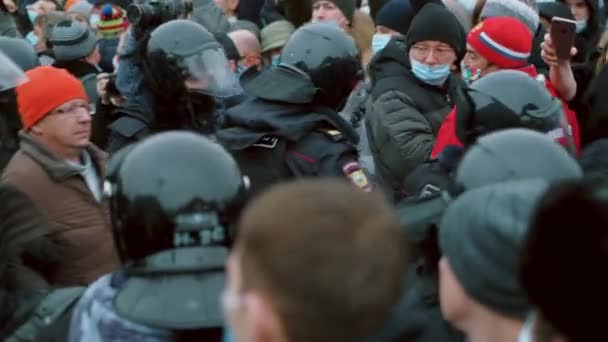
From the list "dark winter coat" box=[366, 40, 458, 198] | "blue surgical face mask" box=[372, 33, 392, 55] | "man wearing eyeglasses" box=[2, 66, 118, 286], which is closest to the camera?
"man wearing eyeglasses" box=[2, 66, 118, 286]

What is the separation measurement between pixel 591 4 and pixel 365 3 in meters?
3.83

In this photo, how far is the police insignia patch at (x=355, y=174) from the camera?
453 cm

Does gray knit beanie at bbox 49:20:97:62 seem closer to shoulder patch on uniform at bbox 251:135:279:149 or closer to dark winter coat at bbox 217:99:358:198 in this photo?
dark winter coat at bbox 217:99:358:198

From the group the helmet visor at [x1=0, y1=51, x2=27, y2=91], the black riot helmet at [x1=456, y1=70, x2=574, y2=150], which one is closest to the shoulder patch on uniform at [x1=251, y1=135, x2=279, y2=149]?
the black riot helmet at [x1=456, y1=70, x2=574, y2=150]

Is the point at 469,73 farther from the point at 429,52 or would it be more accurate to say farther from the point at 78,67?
the point at 78,67

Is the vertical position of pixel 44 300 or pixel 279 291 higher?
pixel 279 291

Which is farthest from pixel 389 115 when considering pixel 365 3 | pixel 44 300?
pixel 365 3

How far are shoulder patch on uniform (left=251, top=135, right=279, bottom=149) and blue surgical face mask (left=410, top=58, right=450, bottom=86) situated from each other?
Answer: 1.44 meters

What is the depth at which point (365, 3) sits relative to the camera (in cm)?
1152

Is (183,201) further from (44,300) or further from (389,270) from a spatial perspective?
(389,270)

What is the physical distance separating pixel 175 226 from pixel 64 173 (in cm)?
196

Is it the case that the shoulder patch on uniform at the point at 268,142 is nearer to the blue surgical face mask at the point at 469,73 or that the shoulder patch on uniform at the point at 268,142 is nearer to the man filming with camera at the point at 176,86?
the man filming with camera at the point at 176,86

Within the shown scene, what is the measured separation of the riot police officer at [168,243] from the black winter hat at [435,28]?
309 cm

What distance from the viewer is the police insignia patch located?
14.9 feet
